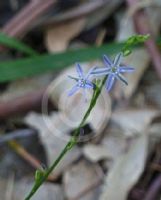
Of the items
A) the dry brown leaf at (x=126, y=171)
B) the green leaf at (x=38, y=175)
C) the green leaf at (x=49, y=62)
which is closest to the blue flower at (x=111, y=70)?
the green leaf at (x=38, y=175)

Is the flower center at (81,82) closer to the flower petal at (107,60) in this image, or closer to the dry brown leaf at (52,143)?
the flower petal at (107,60)

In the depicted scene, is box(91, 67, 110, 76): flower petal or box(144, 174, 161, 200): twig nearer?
box(91, 67, 110, 76): flower petal

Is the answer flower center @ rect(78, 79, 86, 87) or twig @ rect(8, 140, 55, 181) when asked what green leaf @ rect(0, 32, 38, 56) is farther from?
flower center @ rect(78, 79, 86, 87)

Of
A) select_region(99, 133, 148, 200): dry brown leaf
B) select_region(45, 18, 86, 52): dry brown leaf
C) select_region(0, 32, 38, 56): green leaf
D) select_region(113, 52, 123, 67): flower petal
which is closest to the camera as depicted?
select_region(113, 52, 123, 67): flower petal

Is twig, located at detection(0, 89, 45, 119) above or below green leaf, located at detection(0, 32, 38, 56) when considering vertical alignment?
below

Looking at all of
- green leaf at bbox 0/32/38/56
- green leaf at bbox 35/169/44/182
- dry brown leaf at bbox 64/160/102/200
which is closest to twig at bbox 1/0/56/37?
green leaf at bbox 0/32/38/56

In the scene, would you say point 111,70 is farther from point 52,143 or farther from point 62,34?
point 62,34

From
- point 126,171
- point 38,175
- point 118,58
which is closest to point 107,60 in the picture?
point 118,58

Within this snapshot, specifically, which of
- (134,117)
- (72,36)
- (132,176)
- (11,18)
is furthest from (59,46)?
(132,176)
